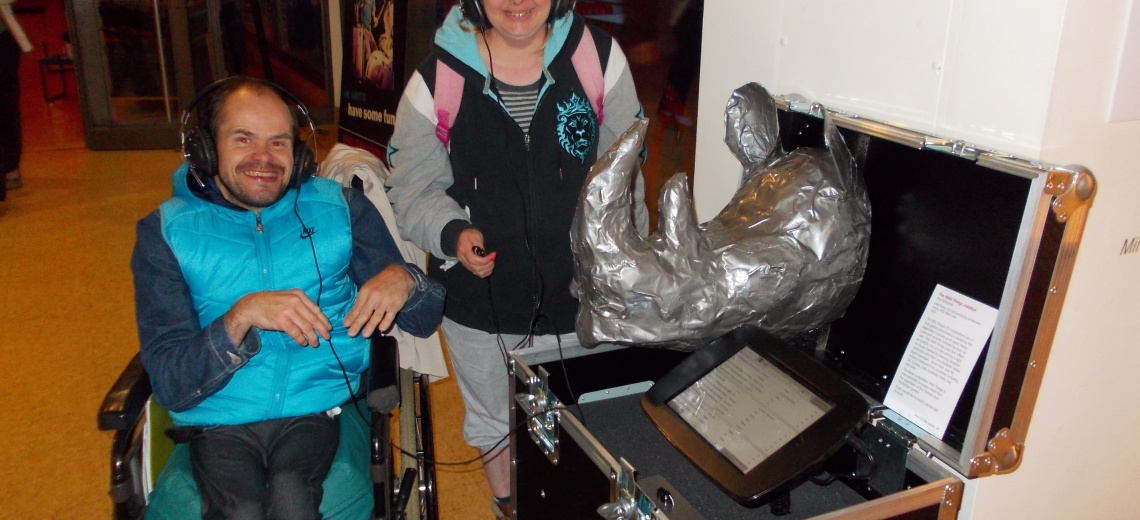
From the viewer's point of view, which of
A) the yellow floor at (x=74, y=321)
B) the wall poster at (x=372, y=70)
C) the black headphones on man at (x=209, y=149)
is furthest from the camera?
the wall poster at (x=372, y=70)

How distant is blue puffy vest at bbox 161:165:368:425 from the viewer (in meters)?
1.50

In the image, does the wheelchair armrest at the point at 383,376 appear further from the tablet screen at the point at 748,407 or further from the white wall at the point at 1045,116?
the white wall at the point at 1045,116

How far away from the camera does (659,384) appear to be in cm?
110

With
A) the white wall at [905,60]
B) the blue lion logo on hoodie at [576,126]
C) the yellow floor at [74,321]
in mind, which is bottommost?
the yellow floor at [74,321]

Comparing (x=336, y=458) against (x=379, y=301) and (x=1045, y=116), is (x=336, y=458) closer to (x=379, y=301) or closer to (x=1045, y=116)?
(x=379, y=301)

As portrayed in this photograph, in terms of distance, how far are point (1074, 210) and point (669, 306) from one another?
467 millimetres

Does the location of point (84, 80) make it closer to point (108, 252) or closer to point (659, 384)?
point (108, 252)

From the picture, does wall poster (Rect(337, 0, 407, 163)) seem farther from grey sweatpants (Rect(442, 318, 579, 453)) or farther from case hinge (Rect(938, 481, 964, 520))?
case hinge (Rect(938, 481, 964, 520))

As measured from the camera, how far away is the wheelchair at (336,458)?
A: 134 cm

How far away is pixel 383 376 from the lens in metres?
1.41

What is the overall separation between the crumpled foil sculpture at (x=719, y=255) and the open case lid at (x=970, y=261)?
4cm

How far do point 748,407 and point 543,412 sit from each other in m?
0.35

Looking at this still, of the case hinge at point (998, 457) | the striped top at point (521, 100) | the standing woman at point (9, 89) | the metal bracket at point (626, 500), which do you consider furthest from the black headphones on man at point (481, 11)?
the standing woman at point (9, 89)

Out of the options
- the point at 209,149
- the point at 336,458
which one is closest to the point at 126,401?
the point at 336,458
